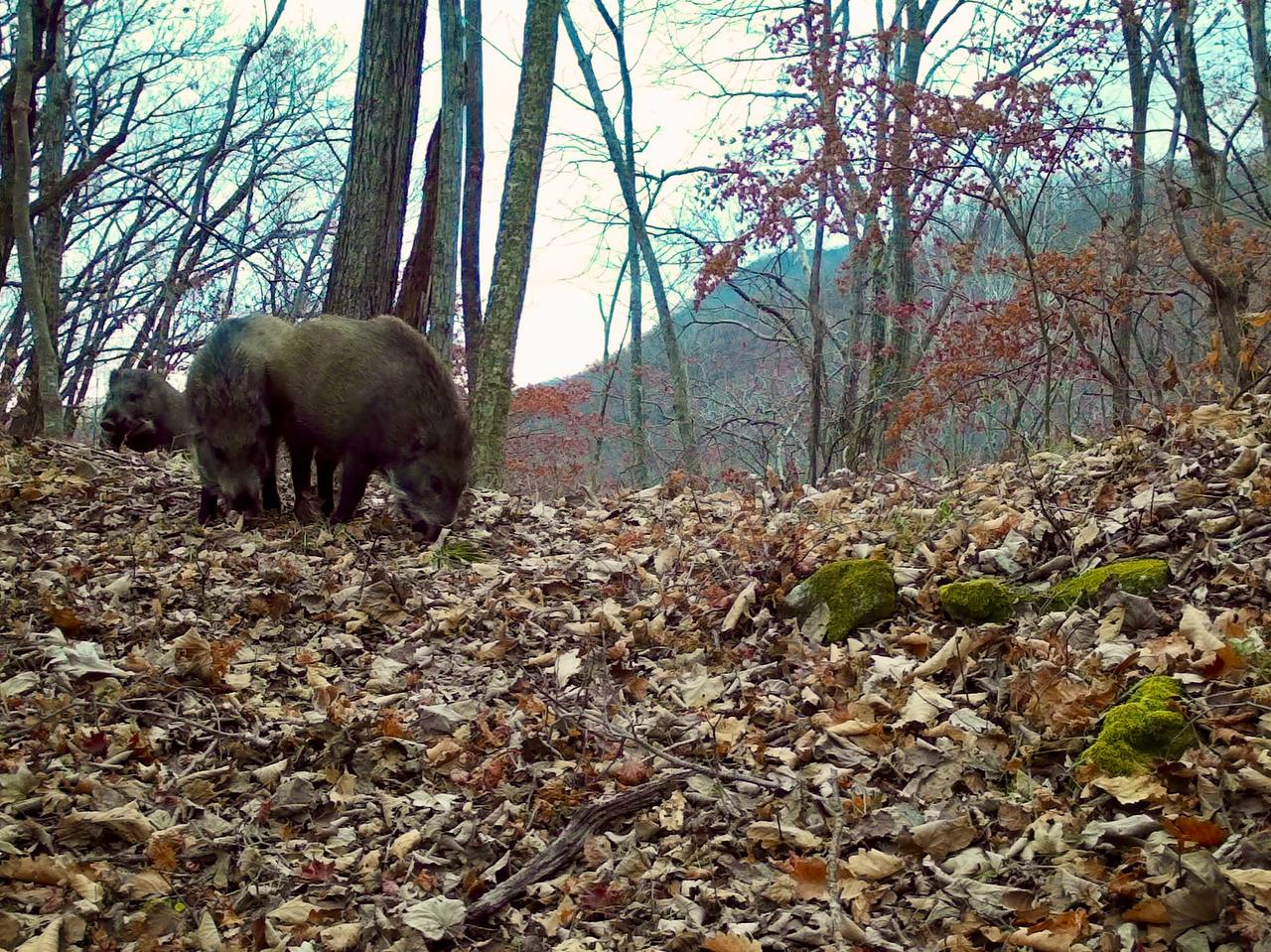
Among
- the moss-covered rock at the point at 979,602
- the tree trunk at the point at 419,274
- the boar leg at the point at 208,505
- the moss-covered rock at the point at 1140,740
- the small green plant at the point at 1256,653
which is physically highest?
the tree trunk at the point at 419,274

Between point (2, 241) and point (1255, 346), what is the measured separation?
381 inches

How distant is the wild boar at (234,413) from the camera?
Result: 660 cm

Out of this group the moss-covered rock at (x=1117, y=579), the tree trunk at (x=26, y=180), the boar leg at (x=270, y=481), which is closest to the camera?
the moss-covered rock at (x=1117, y=579)

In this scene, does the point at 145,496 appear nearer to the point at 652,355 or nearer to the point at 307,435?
the point at 307,435

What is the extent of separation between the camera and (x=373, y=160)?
8172 mm

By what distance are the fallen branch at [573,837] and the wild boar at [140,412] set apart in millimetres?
6858

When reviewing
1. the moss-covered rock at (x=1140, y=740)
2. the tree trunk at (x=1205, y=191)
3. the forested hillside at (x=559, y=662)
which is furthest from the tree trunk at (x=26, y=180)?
the tree trunk at (x=1205, y=191)

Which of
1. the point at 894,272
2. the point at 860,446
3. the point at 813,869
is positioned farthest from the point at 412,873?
the point at 894,272

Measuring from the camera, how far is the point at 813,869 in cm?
292

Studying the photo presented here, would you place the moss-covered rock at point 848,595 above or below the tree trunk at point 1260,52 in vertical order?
below

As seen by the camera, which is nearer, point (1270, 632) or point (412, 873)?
point (412, 873)

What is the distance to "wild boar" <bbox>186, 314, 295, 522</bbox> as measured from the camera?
660cm

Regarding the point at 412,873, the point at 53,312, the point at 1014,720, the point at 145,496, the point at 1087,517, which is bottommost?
the point at 412,873

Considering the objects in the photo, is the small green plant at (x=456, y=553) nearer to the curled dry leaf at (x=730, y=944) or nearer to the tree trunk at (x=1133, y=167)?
the curled dry leaf at (x=730, y=944)
